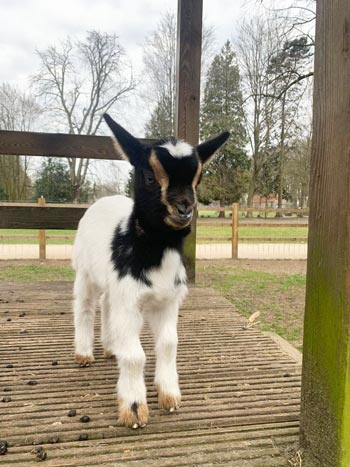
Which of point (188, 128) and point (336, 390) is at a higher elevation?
point (188, 128)

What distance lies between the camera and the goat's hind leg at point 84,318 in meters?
2.90

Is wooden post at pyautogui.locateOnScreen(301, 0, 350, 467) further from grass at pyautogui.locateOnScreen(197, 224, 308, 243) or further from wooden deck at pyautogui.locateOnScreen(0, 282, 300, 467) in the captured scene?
grass at pyautogui.locateOnScreen(197, 224, 308, 243)

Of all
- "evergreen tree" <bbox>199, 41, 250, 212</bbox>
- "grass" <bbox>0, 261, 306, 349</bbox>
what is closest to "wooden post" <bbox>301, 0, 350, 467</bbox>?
"grass" <bbox>0, 261, 306, 349</bbox>

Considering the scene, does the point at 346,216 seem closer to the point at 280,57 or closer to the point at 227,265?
the point at 227,265

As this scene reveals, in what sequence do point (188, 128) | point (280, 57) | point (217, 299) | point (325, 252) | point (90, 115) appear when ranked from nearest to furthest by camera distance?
point (325, 252), point (217, 299), point (188, 128), point (280, 57), point (90, 115)

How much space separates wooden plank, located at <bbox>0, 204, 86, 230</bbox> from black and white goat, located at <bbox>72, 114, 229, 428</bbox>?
2.64m

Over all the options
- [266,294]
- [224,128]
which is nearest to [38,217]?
[266,294]

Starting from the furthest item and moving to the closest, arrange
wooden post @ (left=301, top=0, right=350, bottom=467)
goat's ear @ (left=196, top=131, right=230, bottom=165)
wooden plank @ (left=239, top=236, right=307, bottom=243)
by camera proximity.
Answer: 1. wooden plank @ (left=239, top=236, right=307, bottom=243)
2. goat's ear @ (left=196, top=131, right=230, bottom=165)
3. wooden post @ (left=301, top=0, right=350, bottom=467)

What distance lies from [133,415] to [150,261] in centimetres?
79

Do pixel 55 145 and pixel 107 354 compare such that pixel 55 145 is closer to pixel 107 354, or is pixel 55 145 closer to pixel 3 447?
pixel 107 354

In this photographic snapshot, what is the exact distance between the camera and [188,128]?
16.8ft

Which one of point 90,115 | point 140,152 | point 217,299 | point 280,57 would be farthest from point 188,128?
point 90,115

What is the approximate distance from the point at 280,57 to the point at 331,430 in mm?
13563

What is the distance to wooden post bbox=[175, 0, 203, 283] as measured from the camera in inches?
200
